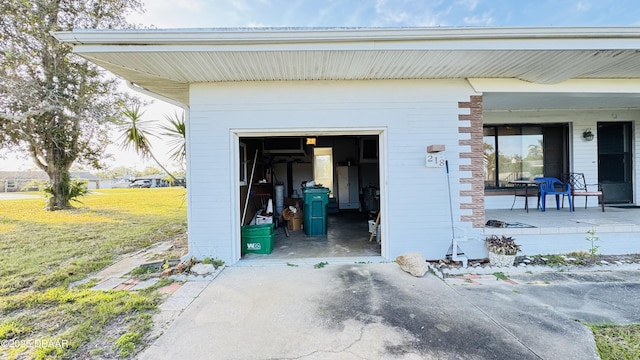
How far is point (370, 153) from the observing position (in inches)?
377

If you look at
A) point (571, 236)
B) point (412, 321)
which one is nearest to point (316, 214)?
point (412, 321)

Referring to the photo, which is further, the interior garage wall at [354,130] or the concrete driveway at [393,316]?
the interior garage wall at [354,130]

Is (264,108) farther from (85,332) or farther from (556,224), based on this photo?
(556,224)

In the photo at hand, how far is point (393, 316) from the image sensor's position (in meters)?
2.61

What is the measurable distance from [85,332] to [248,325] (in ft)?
4.81

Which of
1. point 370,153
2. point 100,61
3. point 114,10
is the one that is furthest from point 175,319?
point 114,10

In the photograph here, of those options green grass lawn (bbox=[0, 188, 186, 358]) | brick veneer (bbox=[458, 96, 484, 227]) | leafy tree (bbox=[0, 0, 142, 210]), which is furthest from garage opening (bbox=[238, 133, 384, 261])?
leafy tree (bbox=[0, 0, 142, 210])

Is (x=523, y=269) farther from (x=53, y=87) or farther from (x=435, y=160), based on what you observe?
(x=53, y=87)

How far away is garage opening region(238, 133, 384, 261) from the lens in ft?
15.6

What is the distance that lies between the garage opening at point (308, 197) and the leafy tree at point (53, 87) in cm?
608

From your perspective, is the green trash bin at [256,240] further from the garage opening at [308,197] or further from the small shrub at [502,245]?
the small shrub at [502,245]

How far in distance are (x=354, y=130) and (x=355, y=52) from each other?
4.17 feet

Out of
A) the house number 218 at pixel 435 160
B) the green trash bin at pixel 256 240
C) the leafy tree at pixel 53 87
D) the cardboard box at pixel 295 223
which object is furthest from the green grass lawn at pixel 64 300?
the leafy tree at pixel 53 87

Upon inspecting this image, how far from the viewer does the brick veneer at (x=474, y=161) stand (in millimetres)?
4180
